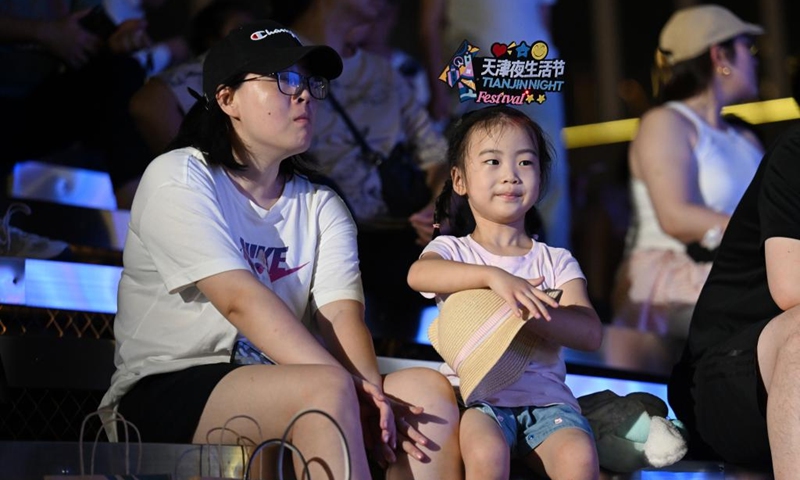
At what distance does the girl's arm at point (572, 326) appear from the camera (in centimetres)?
231

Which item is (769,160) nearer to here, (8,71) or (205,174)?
(205,174)

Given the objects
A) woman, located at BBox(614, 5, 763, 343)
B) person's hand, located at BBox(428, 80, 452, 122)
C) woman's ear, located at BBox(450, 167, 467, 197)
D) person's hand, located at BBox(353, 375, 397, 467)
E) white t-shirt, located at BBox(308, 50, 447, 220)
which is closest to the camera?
person's hand, located at BBox(353, 375, 397, 467)

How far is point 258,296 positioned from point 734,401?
3.42 ft

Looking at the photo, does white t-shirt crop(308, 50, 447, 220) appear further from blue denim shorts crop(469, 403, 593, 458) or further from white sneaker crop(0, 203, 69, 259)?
blue denim shorts crop(469, 403, 593, 458)

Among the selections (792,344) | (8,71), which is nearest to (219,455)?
(792,344)

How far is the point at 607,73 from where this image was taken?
4055mm

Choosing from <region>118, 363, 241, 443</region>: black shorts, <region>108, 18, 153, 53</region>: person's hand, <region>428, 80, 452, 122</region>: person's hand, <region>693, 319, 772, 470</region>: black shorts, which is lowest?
<region>693, 319, 772, 470</region>: black shorts

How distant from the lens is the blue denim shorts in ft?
7.49

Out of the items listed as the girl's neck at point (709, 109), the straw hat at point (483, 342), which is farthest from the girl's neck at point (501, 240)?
the girl's neck at point (709, 109)

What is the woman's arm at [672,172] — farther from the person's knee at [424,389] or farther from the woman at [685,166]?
the person's knee at [424,389]

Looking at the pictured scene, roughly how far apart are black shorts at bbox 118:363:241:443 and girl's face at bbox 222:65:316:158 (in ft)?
1.53

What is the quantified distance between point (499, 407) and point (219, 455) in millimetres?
607

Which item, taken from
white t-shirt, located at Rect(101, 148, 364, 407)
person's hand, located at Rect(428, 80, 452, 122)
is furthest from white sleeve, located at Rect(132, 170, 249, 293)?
person's hand, located at Rect(428, 80, 452, 122)

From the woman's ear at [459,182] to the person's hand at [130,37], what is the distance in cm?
122
